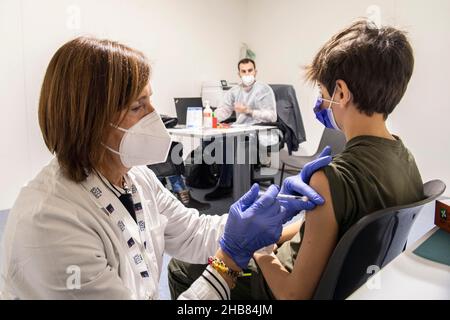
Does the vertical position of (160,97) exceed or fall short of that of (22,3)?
it falls short

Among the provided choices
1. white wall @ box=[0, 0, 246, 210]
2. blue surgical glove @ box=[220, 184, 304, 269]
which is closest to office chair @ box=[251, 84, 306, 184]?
white wall @ box=[0, 0, 246, 210]

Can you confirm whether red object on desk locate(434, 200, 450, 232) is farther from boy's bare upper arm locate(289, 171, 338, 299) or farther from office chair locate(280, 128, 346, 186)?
office chair locate(280, 128, 346, 186)

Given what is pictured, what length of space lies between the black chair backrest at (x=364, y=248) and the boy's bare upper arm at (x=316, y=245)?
3 centimetres

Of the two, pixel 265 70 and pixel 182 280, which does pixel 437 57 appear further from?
pixel 182 280

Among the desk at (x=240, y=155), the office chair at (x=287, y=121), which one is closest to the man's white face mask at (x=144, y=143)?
the desk at (x=240, y=155)

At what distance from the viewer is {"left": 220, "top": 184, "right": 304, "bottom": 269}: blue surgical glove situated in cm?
99

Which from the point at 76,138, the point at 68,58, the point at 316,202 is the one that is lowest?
the point at 316,202

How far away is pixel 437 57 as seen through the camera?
3.46 metres

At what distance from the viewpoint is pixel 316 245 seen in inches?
33.3

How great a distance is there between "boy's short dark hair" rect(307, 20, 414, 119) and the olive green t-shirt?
12 centimetres

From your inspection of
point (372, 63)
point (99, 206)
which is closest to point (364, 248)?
point (372, 63)

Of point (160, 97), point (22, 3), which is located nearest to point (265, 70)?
point (160, 97)

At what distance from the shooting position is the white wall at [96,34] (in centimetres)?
303
